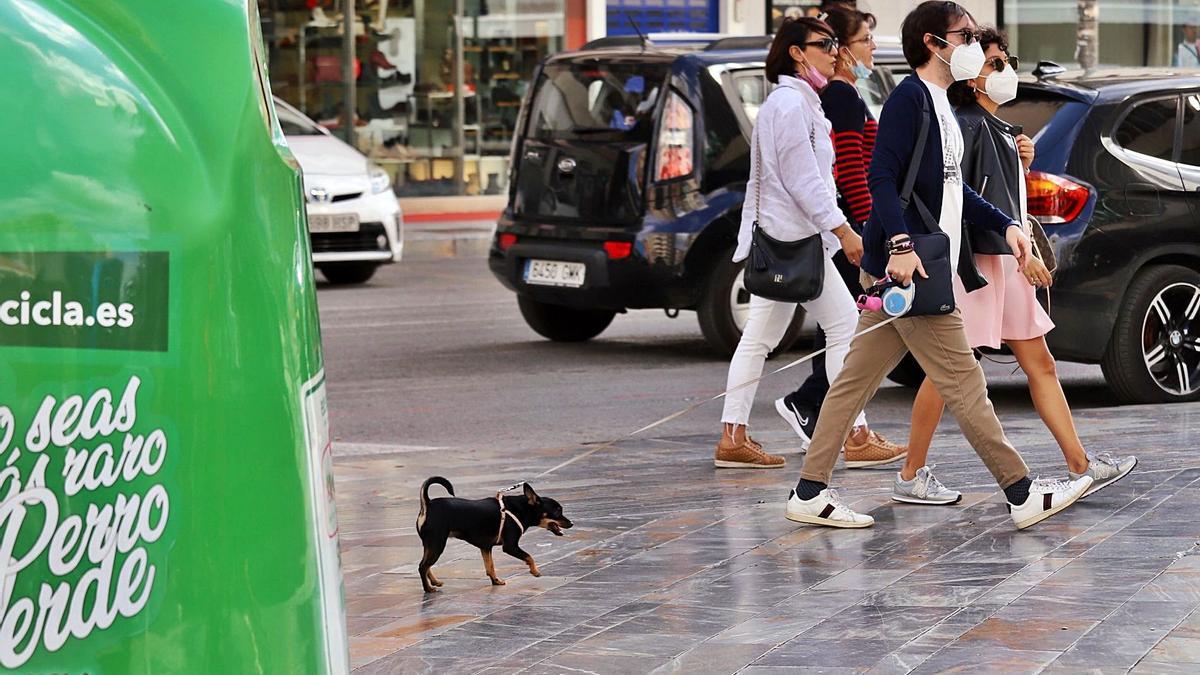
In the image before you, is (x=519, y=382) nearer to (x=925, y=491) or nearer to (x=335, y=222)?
(x=925, y=491)

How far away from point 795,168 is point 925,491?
1.30m

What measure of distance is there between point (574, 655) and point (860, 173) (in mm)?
3443

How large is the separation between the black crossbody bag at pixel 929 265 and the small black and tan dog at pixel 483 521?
1319mm

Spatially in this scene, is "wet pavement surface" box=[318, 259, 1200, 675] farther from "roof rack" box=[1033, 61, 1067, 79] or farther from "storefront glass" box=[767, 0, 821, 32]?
"storefront glass" box=[767, 0, 821, 32]

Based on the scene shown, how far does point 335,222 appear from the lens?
1543 cm

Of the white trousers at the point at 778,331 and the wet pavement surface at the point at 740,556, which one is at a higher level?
the white trousers at the point at 778,331

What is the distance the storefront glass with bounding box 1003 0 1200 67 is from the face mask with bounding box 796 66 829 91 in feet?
78.5

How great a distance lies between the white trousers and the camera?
7.14 m

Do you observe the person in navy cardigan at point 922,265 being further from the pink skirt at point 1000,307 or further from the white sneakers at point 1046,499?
the pink skirt at point 1000,307

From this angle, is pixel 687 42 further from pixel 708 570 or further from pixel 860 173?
pixel 708 570

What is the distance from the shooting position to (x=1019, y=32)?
1201 inches

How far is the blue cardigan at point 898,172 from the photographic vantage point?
18.6 feet

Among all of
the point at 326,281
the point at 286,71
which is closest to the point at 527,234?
the point at 326,281

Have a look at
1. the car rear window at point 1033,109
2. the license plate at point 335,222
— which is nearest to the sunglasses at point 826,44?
the car rear window at point 1033,109
